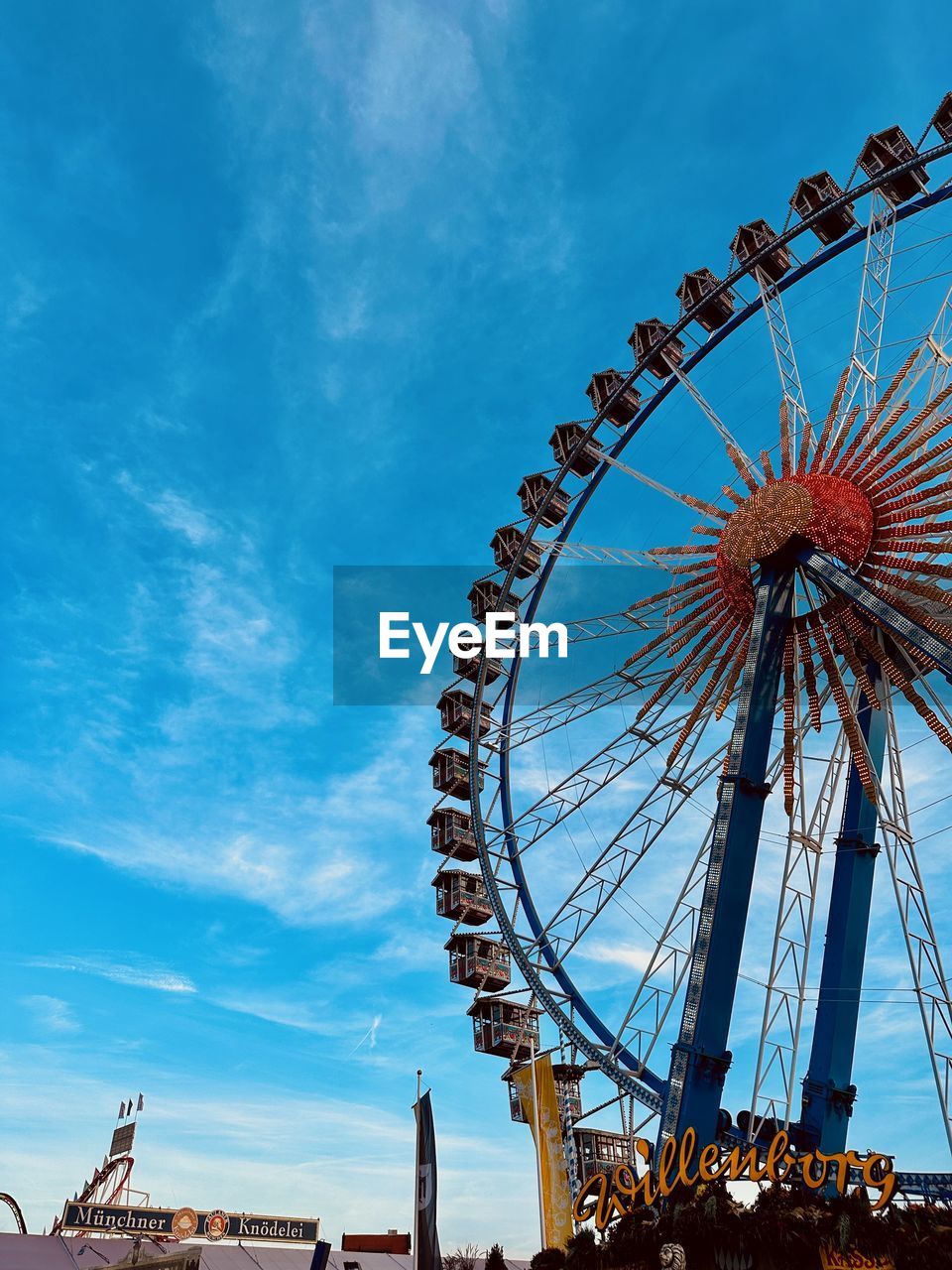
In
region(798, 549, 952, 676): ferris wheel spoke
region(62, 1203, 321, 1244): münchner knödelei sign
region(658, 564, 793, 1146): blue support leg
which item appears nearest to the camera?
region(798, 549, 952, 676): ferris wheel spoke

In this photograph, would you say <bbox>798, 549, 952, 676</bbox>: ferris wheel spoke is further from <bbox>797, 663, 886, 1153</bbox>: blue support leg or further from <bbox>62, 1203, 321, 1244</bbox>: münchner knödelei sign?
<bbox>62, 1203, 321, 1244</bbox>: münchner knödelei sign

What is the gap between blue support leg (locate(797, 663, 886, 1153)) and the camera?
66.7 ft

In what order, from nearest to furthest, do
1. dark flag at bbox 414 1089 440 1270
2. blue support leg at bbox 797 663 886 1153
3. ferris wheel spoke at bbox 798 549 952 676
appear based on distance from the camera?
ferris wheel spoke at bbox 798 549 952 676
blue support leg at bbox 797 663 886 1153
dark flag at bbox 414 1089 440 1270

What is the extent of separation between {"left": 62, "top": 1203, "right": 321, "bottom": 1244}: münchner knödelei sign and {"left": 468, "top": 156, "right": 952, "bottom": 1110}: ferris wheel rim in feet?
72.8

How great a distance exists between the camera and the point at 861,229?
26656mm

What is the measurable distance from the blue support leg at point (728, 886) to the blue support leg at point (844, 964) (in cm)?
289

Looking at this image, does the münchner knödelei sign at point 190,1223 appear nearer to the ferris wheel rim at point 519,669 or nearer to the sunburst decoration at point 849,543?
the ferris wheel rim at point 519,669

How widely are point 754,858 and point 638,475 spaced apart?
11409mm

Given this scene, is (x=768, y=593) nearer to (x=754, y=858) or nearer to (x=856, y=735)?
(x=856, y=735)

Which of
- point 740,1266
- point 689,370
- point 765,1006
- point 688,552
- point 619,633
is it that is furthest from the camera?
point 689,370

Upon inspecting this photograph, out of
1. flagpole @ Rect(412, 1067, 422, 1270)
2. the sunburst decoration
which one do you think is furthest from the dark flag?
the sunburst decoration

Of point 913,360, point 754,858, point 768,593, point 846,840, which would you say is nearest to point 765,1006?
point 754,858

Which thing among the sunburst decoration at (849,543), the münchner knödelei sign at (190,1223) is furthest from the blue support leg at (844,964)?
the münchner knödelei sign at (190,1223)

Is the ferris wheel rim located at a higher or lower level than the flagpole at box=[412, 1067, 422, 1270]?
higher
